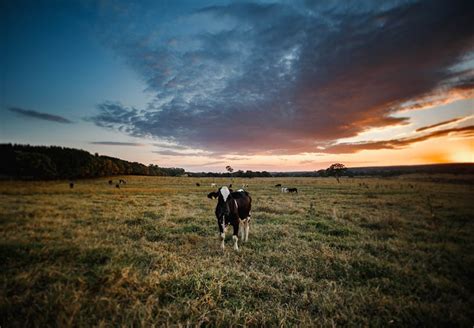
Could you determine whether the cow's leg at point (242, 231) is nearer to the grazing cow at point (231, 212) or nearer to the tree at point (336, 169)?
the grazing cow at point (231, 212)

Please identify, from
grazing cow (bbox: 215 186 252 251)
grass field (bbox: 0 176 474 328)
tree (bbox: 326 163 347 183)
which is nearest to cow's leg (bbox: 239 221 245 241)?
grazing cow (bbox: 215 186 252 251)

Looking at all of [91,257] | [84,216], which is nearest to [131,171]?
[84,216]

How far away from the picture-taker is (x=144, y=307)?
3426mm

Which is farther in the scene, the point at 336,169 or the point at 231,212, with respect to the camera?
the point at 336,169

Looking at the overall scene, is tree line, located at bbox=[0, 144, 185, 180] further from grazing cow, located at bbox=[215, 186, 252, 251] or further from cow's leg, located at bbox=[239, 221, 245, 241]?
cow's leg, located at bbox=[239, 221, 245, 241]

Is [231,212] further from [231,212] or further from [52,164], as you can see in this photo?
[52,164]

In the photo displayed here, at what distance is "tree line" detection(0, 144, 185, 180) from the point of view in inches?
1359

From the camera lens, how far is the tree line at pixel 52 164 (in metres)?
34.5

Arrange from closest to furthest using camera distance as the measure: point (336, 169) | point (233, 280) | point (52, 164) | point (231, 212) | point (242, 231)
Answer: point (233, 280)
point (231, 212)
point (242, 231)
point (52, 164)
point (336, 169)

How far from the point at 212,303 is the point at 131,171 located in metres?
91.5

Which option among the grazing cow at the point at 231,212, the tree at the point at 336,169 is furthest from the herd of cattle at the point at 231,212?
the tree at the point at 336,169

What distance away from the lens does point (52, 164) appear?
161ft

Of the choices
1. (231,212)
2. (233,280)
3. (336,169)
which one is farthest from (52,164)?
(336,169)

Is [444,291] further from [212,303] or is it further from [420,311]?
[212,303]
